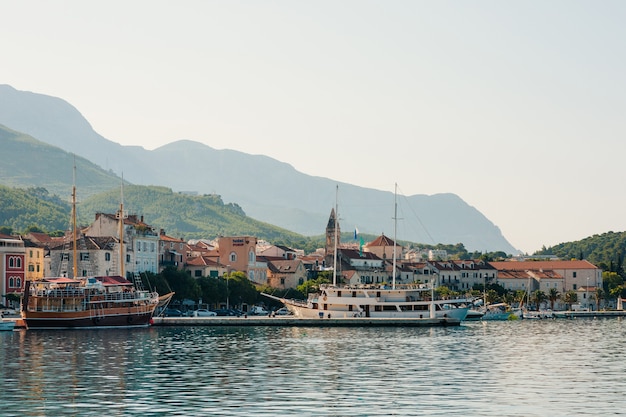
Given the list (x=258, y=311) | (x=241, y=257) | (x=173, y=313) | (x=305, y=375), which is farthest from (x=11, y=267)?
(x=305, y=375)

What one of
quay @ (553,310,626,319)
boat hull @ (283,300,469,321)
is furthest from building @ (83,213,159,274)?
quay @ (553,310,626,319)

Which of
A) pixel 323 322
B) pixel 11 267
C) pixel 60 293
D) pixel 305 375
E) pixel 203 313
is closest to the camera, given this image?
pixel 305 375

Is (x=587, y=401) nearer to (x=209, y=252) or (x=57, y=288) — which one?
(x=57, y=288)

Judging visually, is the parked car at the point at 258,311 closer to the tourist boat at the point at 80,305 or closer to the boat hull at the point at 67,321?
the tourist boat at the point at 80,305

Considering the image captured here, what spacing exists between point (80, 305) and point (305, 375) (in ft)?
178

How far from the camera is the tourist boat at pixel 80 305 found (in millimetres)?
107375

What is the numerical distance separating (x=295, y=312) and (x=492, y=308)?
1990 inches

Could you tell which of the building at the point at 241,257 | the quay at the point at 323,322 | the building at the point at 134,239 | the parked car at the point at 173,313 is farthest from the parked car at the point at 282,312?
the building at the point at 241,257

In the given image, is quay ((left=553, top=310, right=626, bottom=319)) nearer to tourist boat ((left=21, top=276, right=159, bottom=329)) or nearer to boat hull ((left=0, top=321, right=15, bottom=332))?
tourist boat ((left=21, top=276, right=159, bottom=329))

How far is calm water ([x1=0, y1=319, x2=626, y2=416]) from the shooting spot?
45719mm

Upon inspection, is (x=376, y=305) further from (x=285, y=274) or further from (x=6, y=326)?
(x=285, y=274)

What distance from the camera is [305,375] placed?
59344 millimetres

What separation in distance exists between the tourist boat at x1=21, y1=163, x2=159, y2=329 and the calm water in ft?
30.5

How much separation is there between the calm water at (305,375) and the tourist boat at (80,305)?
30.5 ft
